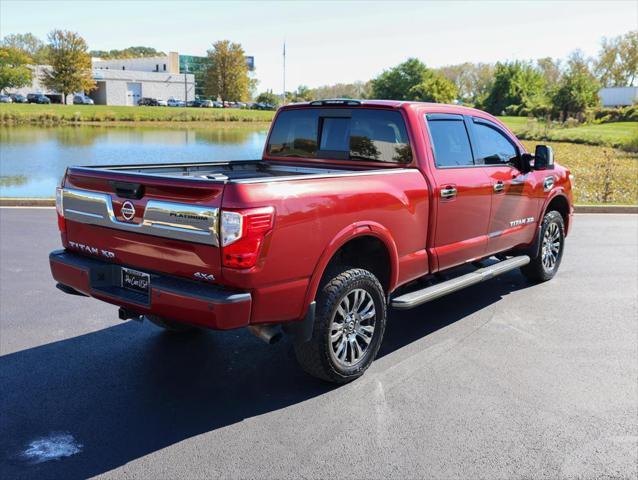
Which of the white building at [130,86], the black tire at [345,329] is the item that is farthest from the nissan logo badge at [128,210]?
the white building at [130,86]

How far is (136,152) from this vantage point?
30.9 meters

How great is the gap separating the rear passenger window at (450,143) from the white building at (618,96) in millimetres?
99958

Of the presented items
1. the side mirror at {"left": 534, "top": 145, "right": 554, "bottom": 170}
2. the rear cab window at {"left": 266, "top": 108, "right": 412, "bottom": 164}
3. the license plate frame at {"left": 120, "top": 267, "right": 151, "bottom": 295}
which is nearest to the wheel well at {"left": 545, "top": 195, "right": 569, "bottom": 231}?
the side mirror at {"left": 534, "top": 145, "right": 554, "bottom": 170}

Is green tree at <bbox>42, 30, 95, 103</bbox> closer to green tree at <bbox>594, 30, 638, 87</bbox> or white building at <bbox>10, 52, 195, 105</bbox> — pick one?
white building at <bbox>10, 52, 195, 105</bbox>

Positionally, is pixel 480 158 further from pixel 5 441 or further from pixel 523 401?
pixel 5 441

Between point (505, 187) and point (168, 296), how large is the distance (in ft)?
12.3

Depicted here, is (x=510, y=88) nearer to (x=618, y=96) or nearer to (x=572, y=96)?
(x=618, y=96)

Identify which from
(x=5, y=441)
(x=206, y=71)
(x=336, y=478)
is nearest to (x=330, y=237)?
(x=336, y=478)

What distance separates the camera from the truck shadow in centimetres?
369

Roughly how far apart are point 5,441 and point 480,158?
4.55 m

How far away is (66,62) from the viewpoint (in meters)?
83.4

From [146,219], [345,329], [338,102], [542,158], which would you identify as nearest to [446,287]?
[345,329]

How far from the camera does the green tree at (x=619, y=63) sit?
371ft

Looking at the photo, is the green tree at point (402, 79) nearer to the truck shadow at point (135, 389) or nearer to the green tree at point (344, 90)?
the green tree at point (344, 90)
